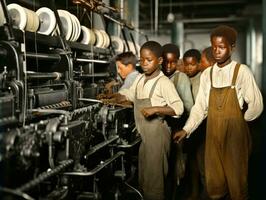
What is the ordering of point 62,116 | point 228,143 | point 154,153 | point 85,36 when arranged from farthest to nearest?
point 85,36
point 154,153
point 228,143
point 62,116

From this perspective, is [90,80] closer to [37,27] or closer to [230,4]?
[37,27]

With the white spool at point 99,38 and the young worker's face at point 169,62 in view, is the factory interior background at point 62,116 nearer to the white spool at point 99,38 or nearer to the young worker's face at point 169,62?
the white spool at point 99,38

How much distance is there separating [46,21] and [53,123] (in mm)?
1563

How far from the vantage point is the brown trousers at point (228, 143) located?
9.09 feet

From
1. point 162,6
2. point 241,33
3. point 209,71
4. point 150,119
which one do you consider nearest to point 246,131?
point 209,71

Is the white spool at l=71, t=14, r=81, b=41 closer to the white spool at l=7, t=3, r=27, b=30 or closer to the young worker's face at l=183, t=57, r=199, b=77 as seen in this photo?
the white spool at l=7, t=3, r=27, b=30

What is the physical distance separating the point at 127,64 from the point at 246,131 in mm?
1623

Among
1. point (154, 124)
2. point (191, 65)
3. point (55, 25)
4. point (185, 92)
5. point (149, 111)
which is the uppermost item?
point (55, 25)

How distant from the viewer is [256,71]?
1228 centimetres

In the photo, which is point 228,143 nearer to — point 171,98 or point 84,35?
point 171,98

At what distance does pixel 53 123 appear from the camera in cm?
199

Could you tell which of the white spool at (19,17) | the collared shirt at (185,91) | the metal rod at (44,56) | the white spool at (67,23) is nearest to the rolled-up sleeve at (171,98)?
the collared shirt at (185,91)

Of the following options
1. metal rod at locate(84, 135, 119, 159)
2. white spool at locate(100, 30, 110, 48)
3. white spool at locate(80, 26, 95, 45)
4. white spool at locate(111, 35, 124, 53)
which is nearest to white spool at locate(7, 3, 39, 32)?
metal rod at locate(84, 135, 119, 159)

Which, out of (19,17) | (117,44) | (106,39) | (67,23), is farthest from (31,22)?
(117,44)
